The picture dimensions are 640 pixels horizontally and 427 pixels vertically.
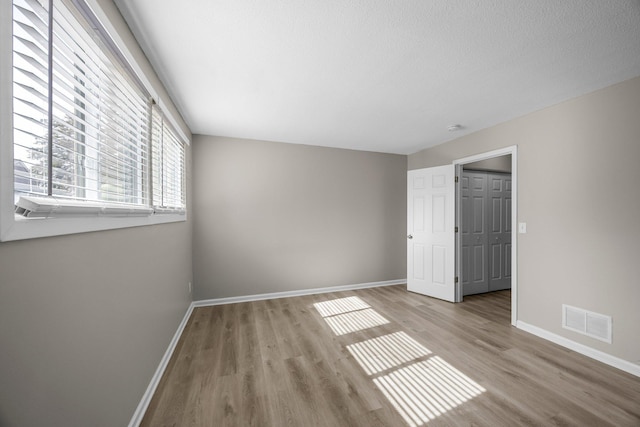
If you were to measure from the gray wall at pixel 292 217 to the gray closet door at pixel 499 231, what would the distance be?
142cm

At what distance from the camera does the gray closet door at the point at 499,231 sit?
4137mm

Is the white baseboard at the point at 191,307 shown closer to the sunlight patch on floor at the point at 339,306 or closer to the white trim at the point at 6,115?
the sunlight patch on floor at the point at 339,306

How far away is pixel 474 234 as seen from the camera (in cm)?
400

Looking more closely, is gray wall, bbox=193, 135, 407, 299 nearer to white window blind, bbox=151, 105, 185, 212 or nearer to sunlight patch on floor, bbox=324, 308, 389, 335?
white window blind, bbox=151, 105, 185, 212

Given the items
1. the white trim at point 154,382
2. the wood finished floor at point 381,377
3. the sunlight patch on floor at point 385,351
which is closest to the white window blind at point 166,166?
the white trim at point 154,382

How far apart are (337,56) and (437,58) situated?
0.75 metres

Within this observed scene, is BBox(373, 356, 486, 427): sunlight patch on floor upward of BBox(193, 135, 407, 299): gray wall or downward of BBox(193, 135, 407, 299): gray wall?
downward

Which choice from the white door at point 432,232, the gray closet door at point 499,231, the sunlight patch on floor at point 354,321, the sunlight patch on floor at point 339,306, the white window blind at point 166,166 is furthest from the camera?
the gray closet door at point 499,231

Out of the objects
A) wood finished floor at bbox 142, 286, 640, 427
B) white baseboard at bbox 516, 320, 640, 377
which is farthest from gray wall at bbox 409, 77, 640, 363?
wood finished floor at bbox 142, 286, 640, 427

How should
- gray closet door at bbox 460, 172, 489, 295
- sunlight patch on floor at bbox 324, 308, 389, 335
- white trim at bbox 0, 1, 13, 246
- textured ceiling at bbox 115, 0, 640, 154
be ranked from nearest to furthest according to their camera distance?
1. white trim at bbox 0, 1, 13, 246
2. textured ceiling at bbox 115, 0, 640, 154
3. sunlight patch on floor at bbox 324, 308, 389, 335
4. gray closet door at bbox 460, 172, 489, 295

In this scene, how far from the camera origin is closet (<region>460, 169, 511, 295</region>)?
3.92 m

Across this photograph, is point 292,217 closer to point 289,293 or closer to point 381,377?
point 289,293

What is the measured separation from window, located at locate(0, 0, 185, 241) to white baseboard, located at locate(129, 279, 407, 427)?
1217mm

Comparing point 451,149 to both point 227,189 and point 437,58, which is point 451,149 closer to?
point 437,58
